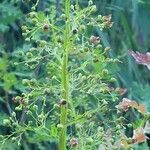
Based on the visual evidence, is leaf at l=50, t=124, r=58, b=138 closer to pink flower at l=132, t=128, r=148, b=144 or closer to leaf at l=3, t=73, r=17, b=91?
pink flower at l=132, t=128, r=148, b=144

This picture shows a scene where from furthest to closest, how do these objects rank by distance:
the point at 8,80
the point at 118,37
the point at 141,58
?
the point at 118,37 → the point at 8,80 → the point at 141,58

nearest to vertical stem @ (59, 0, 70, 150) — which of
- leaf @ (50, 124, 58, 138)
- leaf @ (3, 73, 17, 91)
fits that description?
leaf @ (50, 124, 58, 138)

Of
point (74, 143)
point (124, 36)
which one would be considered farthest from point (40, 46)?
point (124, 36)

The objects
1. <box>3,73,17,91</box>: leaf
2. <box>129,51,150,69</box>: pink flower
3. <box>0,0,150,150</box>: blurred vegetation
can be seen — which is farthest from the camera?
<box>0,0,150,150</box>: blurred vegetation

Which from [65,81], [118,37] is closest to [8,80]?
[118,37]

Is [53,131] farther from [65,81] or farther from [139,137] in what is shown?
[139,137]

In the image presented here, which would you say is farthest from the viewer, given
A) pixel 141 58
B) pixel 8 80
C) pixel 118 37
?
pixel 118 37

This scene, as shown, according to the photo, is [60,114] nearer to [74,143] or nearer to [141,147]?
[74,143]

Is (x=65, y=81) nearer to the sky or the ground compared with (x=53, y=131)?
nearer to the sky
